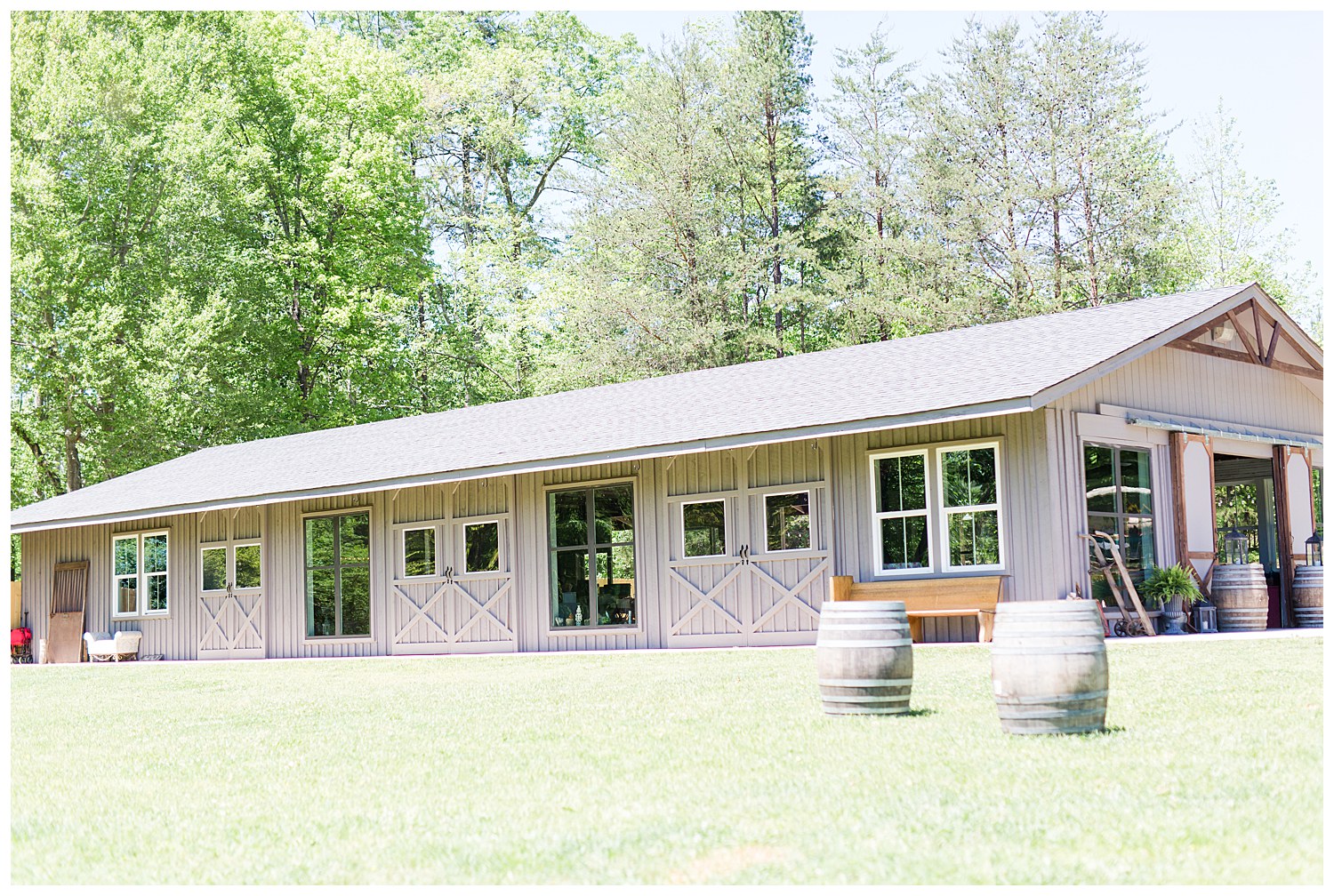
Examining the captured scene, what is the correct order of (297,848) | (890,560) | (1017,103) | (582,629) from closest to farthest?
(297,848)
(890,560)
(582,629)
(1017,103)

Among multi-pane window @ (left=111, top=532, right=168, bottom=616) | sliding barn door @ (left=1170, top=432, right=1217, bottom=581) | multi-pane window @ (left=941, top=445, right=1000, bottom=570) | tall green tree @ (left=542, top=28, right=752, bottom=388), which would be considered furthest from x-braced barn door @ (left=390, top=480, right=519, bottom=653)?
tall green tree @ (left=542, top=28, right=752, bottom=388)

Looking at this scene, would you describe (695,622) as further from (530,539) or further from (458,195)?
(458,195)

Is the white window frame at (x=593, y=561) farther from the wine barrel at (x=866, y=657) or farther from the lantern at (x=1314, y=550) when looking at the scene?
the wine barrel at (x=866, y=657)

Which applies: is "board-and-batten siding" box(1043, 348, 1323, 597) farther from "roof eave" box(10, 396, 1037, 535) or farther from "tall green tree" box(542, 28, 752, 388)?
"tall green tree" box(542, 28, 752, 388)

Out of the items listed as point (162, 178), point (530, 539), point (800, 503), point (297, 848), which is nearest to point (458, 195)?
point (162, 178)

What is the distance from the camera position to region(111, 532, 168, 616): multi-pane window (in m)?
22.4

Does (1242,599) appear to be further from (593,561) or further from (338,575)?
(338,575)

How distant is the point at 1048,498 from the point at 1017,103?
19097 mm

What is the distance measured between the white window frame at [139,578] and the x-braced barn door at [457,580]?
15.8ft

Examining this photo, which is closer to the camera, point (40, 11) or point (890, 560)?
point (890, 560)

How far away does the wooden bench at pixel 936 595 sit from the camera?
14328mm

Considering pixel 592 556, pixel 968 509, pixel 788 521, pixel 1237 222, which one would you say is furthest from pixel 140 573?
pixel 1237 222

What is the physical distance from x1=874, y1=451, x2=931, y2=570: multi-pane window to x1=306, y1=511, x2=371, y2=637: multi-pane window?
7.83 meters

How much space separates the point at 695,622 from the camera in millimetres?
16594
